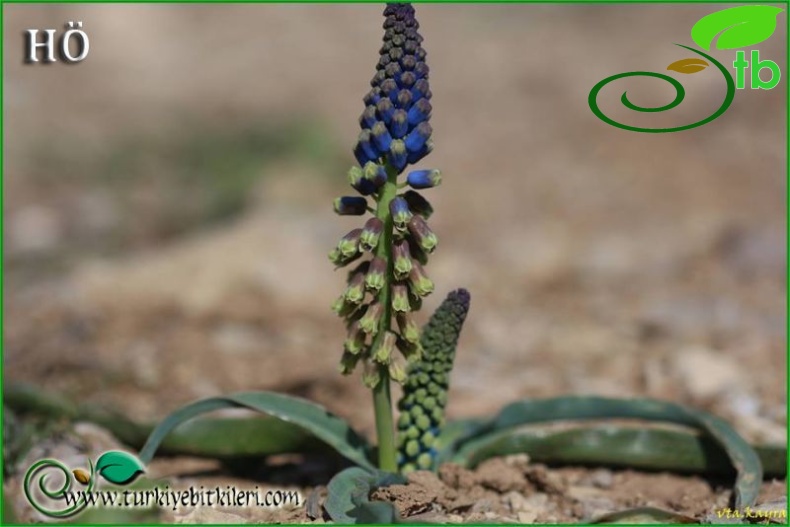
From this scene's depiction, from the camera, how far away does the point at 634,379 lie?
634cm

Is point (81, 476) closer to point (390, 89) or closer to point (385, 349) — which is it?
point (385, 349)

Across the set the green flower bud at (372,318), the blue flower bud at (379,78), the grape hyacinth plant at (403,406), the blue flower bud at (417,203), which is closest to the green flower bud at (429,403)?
the grape hyacinth plant at (403,406)

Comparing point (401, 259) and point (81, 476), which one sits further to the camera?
point (81, 476)

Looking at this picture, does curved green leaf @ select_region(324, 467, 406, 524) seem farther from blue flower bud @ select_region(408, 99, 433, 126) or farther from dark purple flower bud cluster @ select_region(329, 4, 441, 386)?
blue flower bud @ select_region(408, 99, 433, 126)

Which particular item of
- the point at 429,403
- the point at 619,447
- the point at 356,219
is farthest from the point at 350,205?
the point at 356,219

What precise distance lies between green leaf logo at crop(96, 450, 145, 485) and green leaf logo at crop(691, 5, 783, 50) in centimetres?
350

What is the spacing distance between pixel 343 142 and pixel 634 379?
657cm

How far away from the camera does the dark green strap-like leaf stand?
→ 4.62 meters

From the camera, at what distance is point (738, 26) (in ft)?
18.6

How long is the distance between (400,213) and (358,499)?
1.04 metres

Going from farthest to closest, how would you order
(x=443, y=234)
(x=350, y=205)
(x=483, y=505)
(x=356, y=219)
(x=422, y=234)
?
(x=443, y=234) < (x=356, y=219) < (x=483, y=505) < (x=350, y=205) < (x=422, y=234)

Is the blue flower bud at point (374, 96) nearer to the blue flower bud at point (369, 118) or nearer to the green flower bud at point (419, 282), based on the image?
the blue flower bud at point (369, 118)

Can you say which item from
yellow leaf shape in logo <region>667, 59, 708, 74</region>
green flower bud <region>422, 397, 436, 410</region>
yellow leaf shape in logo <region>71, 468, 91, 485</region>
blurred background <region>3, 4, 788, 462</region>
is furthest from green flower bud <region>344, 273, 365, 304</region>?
yellow leaf shape in logo <region>667, 59, 708, 74</region>

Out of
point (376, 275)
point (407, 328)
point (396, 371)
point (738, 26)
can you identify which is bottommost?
point (396, 371)
